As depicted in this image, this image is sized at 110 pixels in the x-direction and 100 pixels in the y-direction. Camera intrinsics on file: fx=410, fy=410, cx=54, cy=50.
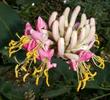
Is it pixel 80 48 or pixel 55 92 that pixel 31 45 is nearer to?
pixel 80 48

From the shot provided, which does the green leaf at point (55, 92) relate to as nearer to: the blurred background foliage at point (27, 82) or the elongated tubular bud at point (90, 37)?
the blurred background foliage at point (27, 82)

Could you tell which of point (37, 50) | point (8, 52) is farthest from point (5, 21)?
point (37, 50)

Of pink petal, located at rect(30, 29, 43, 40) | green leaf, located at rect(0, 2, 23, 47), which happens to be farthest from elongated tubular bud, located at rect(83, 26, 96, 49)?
green leaf, located at rect(0, 2, 23, 47)

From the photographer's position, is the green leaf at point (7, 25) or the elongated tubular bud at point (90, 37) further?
the green leaf at point (7, 25)

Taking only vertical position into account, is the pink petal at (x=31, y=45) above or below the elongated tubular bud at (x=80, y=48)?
above

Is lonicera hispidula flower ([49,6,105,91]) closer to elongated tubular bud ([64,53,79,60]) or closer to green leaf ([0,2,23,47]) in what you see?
elongated tubular bud ([64,53,79,60])

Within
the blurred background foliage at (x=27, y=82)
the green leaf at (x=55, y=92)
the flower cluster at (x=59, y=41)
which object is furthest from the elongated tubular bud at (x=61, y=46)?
the green leaf at (x=55, y=92)

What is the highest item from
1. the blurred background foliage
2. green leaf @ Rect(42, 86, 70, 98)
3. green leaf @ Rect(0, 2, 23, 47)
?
green leaf @ Rect(0, 2, 23, 47)

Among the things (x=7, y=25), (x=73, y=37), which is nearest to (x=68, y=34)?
(x=73, y=37)

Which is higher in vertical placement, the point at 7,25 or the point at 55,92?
the point at 7,25

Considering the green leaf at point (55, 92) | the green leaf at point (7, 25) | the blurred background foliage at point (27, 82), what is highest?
the green leaf at point (7, 25)
